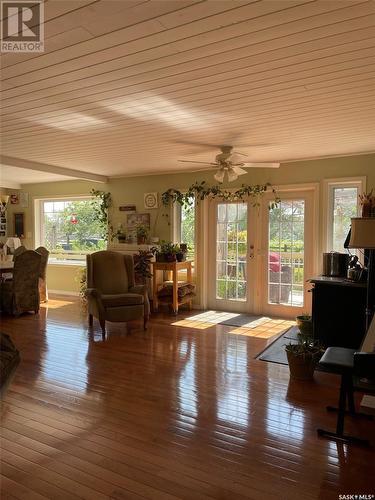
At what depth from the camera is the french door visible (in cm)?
534

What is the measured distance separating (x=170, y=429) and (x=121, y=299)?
92.9 inches

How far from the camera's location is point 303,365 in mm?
3174

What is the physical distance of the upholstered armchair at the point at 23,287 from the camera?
5.57 metres

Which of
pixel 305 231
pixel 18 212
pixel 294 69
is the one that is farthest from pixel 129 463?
pixel 18 212

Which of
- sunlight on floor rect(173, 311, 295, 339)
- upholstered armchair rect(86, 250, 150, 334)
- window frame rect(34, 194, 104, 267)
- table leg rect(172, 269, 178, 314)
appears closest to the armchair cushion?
upholstered armchair rect(86, 250, 150, 334)

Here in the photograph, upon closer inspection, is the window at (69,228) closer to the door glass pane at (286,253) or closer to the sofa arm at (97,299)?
the sofa arm at (97,299)

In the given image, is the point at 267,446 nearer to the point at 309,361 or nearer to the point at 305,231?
the point at 309,361

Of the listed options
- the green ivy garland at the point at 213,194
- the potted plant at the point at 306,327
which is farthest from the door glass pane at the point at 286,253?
the potted plant at the point at 306,327

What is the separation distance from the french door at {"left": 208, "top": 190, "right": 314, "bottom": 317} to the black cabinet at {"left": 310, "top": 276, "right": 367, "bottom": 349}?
→ 4.99 ft

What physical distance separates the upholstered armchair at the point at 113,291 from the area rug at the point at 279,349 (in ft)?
5.54

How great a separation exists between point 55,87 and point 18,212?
6222 mm

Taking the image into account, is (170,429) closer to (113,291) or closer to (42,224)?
(113,291)

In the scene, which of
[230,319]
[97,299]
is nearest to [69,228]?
[97,299]

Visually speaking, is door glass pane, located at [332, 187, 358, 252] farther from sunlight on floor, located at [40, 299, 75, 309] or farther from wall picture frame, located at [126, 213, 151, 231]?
sunlight on floor, located at [40, 299, 75, 309]
